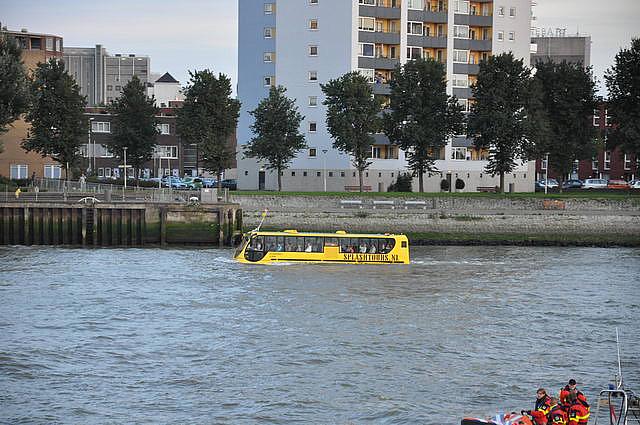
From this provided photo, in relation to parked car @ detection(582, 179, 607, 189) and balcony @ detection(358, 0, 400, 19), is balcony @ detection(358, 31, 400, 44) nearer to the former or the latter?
balcony @ detection(358, 0, 400, 19)

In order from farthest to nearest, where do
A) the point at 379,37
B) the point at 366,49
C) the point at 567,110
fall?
the point at 379,37
the point at 366,49
the point at 567,110

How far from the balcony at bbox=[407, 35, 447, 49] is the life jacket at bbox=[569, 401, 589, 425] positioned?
94186mm

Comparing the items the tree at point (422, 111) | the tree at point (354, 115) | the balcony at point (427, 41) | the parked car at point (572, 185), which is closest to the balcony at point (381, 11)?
the balcony at point (427, 41)

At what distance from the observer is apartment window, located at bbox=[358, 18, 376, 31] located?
11456cm

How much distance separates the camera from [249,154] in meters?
101

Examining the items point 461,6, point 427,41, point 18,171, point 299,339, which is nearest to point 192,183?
point 18,171

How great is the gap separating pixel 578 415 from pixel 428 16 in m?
96.2

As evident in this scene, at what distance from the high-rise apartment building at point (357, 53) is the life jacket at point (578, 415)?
8383 centimetres

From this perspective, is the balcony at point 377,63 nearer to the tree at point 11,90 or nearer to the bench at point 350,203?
the bench at point 350,203

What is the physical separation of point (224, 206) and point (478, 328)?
38541 mm

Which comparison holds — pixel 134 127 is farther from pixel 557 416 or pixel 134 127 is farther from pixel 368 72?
pixel 557 416

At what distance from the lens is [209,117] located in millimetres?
96750

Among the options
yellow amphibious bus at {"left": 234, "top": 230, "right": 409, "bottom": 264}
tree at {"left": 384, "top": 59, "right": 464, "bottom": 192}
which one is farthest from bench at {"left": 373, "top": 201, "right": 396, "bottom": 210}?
yellow amphibious bus at {"left": 234, "top": 230, "right": 409, "bottom": 264}

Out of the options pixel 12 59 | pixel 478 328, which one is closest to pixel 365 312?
Answer: pixel 478 328
